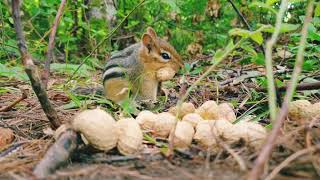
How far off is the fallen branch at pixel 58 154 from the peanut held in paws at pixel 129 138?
146 millimetres

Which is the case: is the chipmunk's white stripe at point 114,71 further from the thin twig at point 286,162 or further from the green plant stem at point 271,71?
the thin twig at point 286,162

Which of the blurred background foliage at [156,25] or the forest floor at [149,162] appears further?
the blurred background foliage at [156,25]

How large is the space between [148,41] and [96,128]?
86.0 inches

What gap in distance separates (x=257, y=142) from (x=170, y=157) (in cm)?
29

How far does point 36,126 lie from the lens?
7.23ft

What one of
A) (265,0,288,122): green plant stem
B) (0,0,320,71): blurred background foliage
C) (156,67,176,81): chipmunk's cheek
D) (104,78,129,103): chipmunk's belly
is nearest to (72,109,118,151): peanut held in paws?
(265,0,288,122): green plant stem

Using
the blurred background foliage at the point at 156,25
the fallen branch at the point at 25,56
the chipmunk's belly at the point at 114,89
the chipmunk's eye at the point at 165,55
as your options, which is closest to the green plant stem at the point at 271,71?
the fallen branch at the point at 25,56

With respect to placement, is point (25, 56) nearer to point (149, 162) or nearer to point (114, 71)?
point (149, 162)

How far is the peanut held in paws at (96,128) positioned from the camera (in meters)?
1.48

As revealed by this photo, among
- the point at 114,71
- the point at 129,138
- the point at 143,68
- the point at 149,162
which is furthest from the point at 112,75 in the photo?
the point at 149,162

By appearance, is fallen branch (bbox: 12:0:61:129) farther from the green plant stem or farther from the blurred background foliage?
the blurred background foliage

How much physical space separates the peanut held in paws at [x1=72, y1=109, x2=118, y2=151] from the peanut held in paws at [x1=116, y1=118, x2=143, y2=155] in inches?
1.5

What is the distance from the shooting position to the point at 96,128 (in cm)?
148

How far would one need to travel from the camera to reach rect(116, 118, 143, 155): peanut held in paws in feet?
5.03
